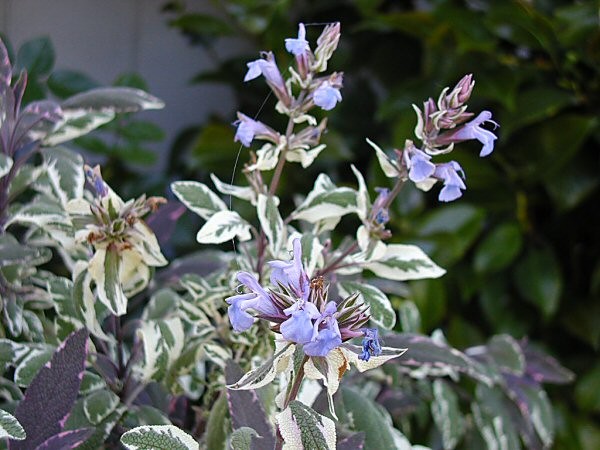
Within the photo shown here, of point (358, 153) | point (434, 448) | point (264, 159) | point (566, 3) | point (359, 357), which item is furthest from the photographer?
point (358, 153)

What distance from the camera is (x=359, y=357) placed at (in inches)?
12.5

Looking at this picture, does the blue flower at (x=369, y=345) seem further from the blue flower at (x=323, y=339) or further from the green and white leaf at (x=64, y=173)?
the green and white leaf at (x=64, y=173)

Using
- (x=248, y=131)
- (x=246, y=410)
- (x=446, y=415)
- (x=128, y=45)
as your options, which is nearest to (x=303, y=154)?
(x=248, y=131)

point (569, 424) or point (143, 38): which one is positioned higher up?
point (143, 38)

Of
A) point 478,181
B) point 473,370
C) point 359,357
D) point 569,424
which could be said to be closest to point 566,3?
point 478,181

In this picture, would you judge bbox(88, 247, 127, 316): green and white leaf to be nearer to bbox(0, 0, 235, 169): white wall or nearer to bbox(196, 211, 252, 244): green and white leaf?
bbox(196, 211, 252, 244): green and white leaf

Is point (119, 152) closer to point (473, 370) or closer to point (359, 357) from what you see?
point (473, 370)

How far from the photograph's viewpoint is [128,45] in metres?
1.23

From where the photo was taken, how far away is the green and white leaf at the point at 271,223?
444mm

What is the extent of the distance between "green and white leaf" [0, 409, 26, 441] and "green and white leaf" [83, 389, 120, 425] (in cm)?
11

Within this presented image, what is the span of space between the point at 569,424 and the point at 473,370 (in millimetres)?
644

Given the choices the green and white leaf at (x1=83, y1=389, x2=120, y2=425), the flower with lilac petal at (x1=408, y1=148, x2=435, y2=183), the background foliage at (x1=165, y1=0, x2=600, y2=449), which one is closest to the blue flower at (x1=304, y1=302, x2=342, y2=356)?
the flower with lilac petal at (x1=408, y1=148, x2=435, y2=183)

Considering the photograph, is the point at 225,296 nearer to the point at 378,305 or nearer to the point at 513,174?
the point at 378,305

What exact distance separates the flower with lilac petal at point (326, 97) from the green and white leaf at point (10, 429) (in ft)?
0.68
